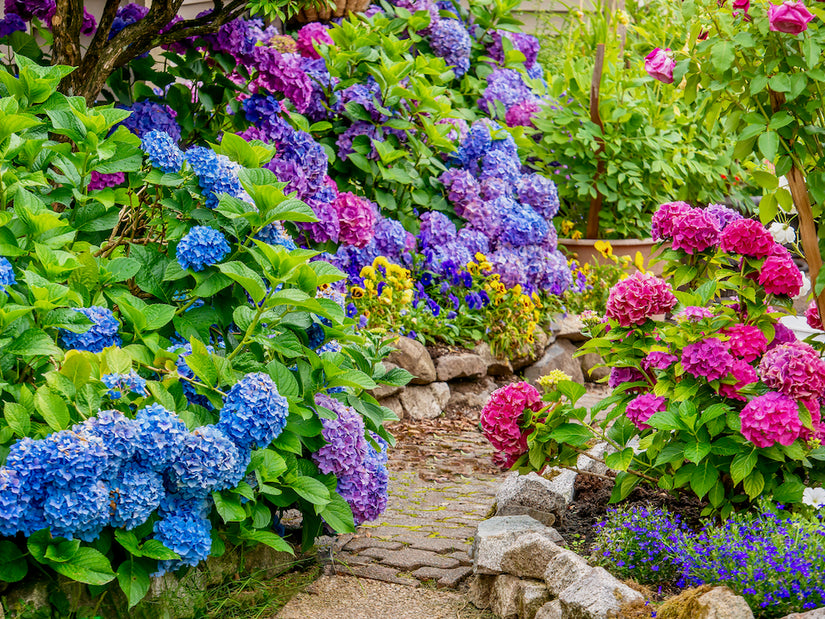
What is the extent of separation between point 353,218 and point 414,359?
2.67ft

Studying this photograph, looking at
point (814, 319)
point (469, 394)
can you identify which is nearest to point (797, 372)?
point (814, 319)

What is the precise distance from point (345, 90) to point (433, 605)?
3.07 metres

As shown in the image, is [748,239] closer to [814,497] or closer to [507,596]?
[814,497]

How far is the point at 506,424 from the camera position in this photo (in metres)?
2.65

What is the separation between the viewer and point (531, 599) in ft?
7.90

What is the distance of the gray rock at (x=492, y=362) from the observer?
500 cm

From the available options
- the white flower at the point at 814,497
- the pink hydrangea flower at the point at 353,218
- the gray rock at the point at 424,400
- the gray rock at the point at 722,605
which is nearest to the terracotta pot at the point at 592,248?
the gray rock at the point at 424,400

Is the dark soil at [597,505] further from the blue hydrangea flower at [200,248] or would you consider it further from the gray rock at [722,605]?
the blue hydrangea flower at [200,248]

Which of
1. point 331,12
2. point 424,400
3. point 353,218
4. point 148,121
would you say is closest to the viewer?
point 148,121

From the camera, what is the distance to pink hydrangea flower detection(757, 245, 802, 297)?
100.0 inches

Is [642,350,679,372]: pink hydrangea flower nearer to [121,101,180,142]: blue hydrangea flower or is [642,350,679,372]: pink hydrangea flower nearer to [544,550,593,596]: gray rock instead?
[544,550,593,596]: gray rock

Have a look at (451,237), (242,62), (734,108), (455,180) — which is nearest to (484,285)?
(451,237)

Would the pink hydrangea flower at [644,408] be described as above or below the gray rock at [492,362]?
above

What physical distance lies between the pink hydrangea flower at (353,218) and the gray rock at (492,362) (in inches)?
38.7
